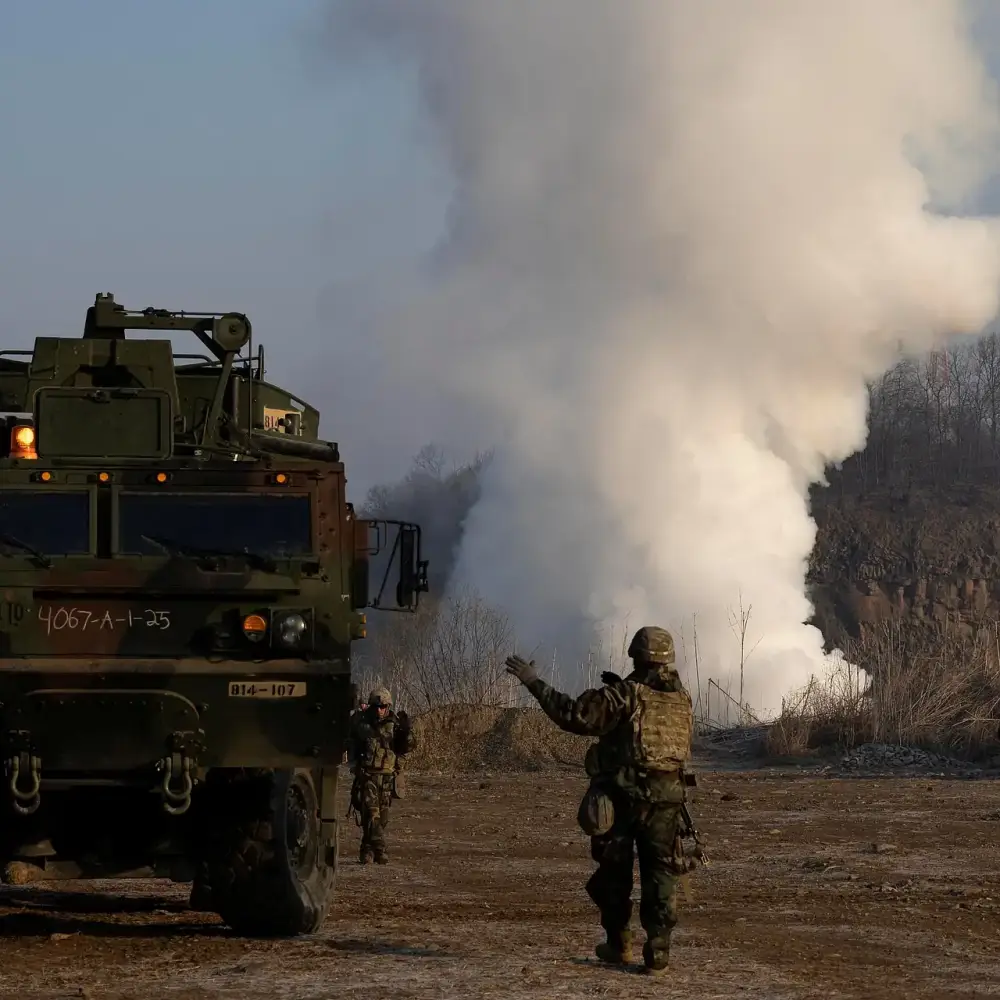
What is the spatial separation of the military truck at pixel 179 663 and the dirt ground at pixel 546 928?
21.2 inches

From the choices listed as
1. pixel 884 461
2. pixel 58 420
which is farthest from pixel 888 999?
pixel 884 461

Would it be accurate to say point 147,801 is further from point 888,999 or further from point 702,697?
point 702,697

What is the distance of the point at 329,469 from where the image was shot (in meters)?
11.1

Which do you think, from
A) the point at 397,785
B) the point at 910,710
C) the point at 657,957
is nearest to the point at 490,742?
the point at 910,710

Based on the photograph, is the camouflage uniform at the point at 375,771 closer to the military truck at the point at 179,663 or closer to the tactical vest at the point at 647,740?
the military truck at the point at 179,663

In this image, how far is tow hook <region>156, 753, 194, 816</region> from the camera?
10.2m

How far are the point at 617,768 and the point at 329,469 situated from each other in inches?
100

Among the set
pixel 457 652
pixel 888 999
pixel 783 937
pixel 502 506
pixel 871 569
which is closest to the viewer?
pixel 888 999

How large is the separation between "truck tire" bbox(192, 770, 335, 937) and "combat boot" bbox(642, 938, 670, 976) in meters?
2.20

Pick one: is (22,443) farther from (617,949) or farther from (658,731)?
(617,949)

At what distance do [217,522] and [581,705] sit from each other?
8.32 ft

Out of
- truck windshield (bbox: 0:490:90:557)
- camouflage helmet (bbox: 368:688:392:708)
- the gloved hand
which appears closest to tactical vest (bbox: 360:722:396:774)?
camouflage helmet (bbox: 368:688:392:708)

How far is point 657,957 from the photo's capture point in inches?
378

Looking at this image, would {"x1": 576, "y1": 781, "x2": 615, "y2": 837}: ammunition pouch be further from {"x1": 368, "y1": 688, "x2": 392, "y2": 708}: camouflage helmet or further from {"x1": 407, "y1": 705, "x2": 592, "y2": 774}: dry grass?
{"x1": 407, "y1": 705, "x2": 592, "y2": 774}: dry grass
